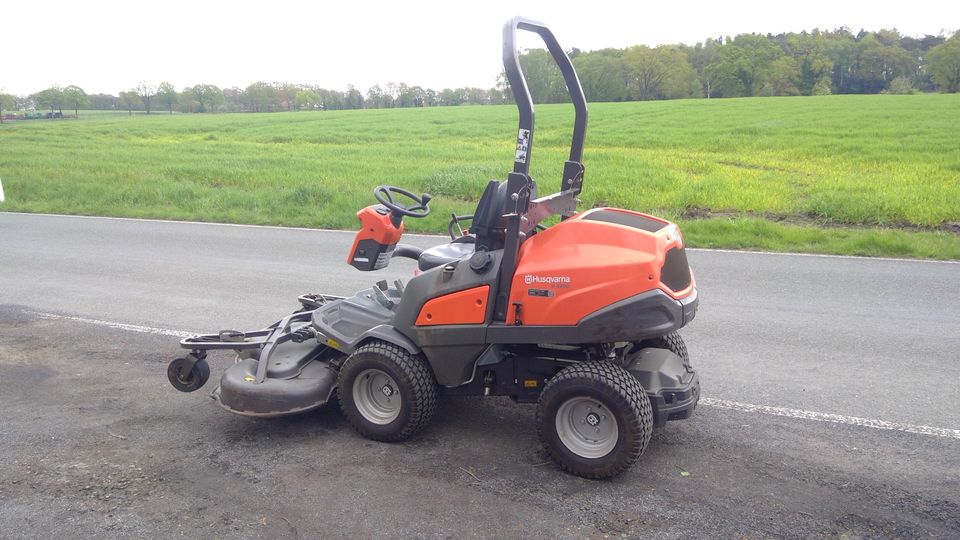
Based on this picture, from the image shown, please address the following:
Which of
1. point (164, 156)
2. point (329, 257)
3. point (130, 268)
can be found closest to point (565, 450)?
point (329, 257)

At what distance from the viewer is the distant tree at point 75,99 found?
153 feet

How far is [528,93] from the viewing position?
362 centimetres

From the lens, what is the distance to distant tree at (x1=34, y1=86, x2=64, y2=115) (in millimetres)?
45425

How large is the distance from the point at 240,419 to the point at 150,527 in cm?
116

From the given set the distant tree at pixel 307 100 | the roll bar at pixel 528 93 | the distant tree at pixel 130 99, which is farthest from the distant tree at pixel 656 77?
the roll bar at pixel 528 93

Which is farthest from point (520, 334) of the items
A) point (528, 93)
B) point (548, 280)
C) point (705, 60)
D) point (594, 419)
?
point (705, 60)

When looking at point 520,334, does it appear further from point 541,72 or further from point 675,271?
point 541,72

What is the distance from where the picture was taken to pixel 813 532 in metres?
3.14

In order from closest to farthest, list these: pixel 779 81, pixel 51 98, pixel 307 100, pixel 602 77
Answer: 1. pixel 51 98
2. pixel 602 77
3. pixel 779 81
4. pixel 307 100

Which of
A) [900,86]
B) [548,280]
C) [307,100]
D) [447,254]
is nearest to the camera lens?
[548,280]

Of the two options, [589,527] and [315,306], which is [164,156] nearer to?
[315,306]

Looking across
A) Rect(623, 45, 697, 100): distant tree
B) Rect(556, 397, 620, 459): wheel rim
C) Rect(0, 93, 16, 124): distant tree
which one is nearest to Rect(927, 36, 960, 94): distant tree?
Rect(623, 45, 697, 100): distant tree

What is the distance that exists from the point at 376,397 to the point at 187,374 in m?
1.10

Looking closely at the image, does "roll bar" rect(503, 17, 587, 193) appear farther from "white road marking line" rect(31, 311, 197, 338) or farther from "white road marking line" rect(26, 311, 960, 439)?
"white road marking line" rect(31, 311, 197, 338)
